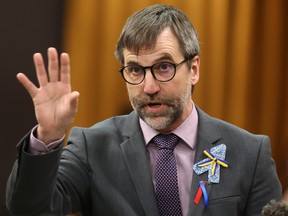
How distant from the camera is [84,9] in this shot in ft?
10.8

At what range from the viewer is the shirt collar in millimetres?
1992

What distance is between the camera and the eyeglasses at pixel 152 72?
1.88 m

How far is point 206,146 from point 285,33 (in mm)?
2013

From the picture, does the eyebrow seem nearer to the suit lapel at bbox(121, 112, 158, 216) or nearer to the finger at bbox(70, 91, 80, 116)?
the suit lapel at bbox(121, 112, 158, 216)

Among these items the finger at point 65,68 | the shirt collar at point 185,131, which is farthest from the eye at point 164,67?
the finger at point 65,68

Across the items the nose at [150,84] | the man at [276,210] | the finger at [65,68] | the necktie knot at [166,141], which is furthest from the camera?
the necktie knot at [166,141]

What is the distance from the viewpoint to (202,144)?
6.53 feet

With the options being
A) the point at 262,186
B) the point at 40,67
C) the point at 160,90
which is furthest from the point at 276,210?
the point at 40,67

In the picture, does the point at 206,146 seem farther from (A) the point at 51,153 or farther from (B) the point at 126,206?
(A) the point at 51,153

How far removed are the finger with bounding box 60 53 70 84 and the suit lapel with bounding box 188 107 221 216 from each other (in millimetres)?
579

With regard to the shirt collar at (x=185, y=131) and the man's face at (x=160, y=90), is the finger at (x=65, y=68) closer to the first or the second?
the man's face at (x=160, y=90)

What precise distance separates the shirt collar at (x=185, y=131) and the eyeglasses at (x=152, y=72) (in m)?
0.19

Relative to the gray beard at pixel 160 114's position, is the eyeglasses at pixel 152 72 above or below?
above

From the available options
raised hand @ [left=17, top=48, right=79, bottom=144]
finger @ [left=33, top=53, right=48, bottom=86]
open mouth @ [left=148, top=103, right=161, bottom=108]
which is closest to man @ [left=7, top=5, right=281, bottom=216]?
open mouth @ [left=148, top=103, right=161, bottom=108]
